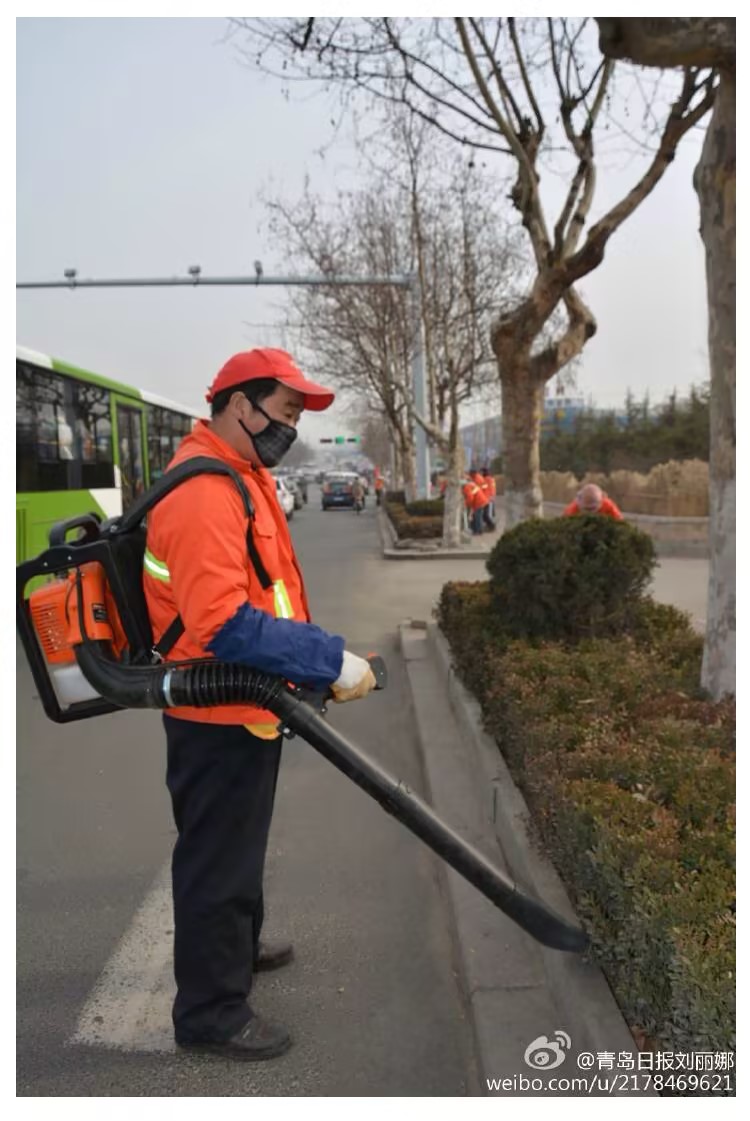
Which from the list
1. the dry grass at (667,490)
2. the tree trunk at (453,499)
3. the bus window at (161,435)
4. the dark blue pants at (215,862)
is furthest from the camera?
the bus window at (161,435)

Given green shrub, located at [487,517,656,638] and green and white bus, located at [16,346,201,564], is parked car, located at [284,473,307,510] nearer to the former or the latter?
green and white bus, located at [16,346,201,564]

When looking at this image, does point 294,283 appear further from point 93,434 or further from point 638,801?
point 638,801

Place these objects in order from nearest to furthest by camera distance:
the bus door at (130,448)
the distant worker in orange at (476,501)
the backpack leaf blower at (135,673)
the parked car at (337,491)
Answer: the backpack leaf blower at (135,673) < the bus door at (130,448) < the distant worker in orange at (476,501) < the parked car at (337,491)

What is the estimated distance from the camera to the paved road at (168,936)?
2504mm

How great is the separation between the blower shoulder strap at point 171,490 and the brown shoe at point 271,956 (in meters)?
1.25

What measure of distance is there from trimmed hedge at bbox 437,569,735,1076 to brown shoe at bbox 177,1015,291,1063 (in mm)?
985

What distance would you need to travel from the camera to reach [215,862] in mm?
2482

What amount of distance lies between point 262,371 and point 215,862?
4.70ft

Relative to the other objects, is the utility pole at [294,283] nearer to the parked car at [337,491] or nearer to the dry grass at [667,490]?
the dry grass at [667,490]

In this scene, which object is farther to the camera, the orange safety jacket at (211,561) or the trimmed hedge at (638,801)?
the orange safety jacket at (211,561)

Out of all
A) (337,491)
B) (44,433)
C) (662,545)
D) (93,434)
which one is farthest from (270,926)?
(337,491)

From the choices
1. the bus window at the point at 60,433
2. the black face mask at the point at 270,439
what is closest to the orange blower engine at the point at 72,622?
the black face mask at the point at 270,439

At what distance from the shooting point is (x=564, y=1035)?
8.05 ft

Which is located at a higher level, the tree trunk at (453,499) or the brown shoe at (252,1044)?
the tree trunk at (453,499)
